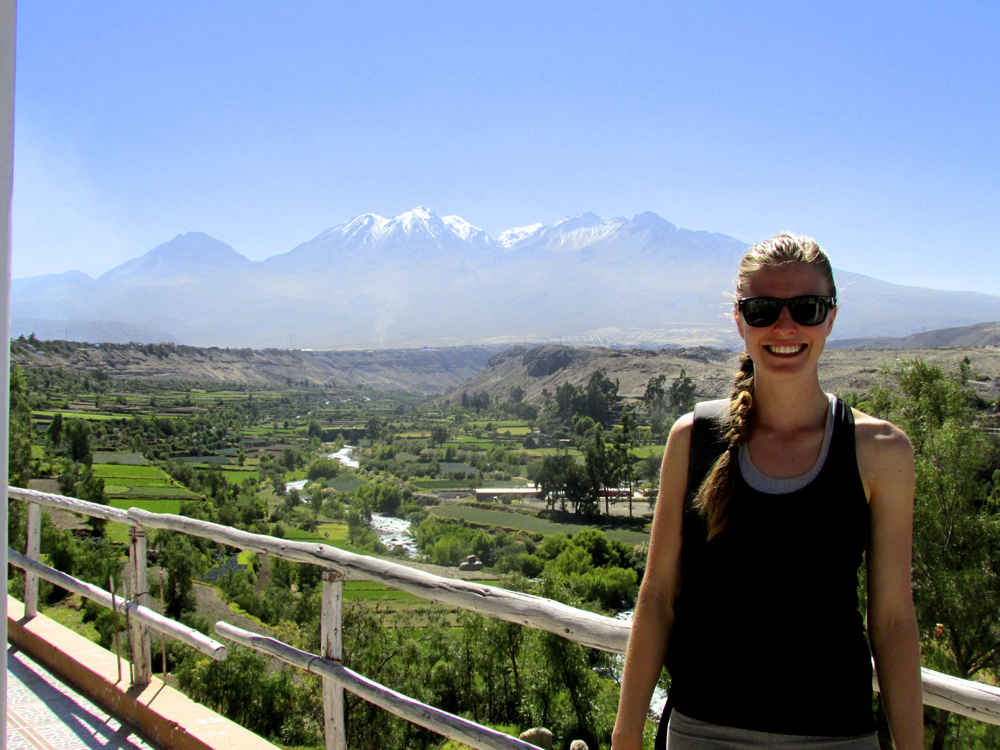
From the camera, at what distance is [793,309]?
4.66 ft

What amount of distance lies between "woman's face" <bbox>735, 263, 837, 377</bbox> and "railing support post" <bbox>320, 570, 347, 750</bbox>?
176 cm

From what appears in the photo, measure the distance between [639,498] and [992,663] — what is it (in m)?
47.3

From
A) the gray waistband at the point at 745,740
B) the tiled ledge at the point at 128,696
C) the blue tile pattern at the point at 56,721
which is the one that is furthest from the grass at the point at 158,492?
the gray waistband at the point at 745,740

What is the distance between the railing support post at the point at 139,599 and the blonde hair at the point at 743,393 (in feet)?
10.4

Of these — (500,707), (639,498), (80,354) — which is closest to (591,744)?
(500,707)

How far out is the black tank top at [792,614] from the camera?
1.26 meters

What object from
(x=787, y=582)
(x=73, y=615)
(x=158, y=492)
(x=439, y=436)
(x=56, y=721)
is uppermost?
(x=787, y=582)

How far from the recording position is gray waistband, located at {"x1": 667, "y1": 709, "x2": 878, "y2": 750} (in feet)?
4.11

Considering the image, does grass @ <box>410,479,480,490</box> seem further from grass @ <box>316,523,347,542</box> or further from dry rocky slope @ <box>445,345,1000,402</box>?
dry rocky slope @ <box>445,345,1000,402</box>

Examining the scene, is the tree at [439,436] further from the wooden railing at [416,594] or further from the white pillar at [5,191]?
the white pillar at [5,191]

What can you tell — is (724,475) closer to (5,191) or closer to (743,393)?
(743,393)

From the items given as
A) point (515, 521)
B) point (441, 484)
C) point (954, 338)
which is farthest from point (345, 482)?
point (954, 338)

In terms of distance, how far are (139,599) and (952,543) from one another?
1974cm

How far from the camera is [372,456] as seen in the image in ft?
292
